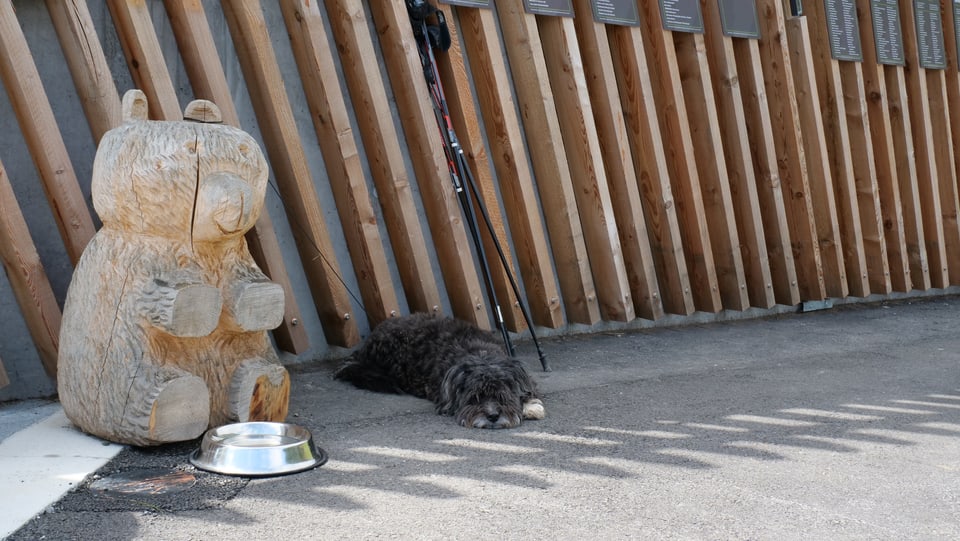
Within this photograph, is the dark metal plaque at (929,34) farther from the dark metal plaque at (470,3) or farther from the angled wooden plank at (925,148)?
the dark metal plaque at (470,3)

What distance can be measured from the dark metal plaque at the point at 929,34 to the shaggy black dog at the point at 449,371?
5362mm

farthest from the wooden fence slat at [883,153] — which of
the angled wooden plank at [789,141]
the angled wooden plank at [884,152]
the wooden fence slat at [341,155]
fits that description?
the wooden fence slat at [341,155]

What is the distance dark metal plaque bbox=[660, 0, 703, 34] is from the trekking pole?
168 cm

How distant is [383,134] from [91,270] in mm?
1817

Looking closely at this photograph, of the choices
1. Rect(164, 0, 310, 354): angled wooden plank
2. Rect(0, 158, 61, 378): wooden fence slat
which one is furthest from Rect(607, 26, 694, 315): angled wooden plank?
Rect(0, 158, 61, 378): wooden fence slat

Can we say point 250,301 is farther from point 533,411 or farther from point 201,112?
point 533,411

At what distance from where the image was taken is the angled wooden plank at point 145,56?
365cm

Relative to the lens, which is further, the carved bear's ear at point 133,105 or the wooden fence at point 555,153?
the wooden fence at point 555,153

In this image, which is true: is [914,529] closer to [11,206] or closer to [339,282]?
[339,282]

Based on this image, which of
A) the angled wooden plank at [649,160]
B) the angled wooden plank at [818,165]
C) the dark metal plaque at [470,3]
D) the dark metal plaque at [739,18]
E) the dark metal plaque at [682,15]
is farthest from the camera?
the angled wooden plank at [818,165]

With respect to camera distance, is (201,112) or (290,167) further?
(290,167)

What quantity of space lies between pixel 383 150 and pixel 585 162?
134 cm

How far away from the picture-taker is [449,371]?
11.7 feet

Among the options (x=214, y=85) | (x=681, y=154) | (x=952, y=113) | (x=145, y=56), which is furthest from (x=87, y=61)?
(x=952, y=113)
